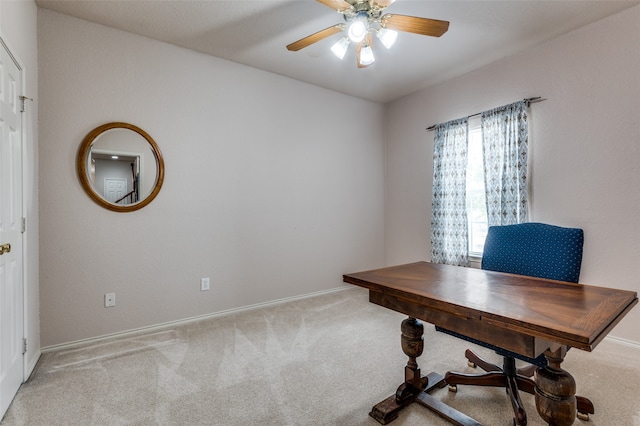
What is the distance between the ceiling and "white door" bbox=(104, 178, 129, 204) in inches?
52.3

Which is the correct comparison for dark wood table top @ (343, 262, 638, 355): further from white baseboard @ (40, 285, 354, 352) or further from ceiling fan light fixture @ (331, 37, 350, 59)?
white baseboard @ (40, 285, 354, 352)

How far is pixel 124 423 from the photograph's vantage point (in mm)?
1590

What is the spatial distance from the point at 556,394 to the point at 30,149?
330 cm

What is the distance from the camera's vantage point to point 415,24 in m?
1.95

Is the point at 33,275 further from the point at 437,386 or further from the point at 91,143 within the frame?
the point at 437,386

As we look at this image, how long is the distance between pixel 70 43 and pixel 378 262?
4105 millimetres

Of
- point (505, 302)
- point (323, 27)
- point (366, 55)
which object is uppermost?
point (323, 27)

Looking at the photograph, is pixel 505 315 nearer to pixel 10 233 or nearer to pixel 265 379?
pixel 265 379

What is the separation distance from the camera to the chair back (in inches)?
67.1

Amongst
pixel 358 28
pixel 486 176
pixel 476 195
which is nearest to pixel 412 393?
pixel 358 28

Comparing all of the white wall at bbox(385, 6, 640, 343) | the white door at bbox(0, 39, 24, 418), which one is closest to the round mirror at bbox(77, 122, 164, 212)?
the white door at bbox(0, 39, 24, 418)

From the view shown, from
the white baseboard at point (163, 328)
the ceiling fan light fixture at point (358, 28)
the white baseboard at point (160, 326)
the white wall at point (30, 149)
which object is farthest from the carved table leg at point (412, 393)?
the white wall at point (30, 149)

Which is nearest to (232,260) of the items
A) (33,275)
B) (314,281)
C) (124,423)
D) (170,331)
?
(170,331)

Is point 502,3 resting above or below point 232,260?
above
